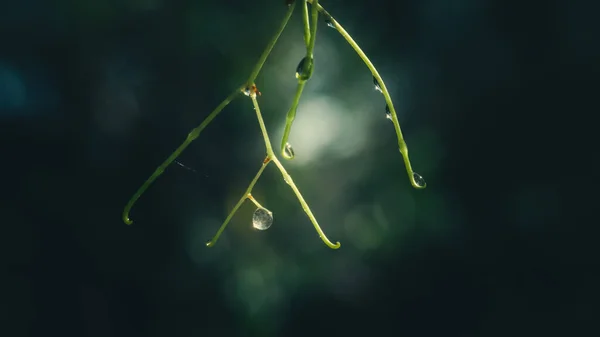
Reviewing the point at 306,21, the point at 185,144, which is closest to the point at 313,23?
the point at 306,21

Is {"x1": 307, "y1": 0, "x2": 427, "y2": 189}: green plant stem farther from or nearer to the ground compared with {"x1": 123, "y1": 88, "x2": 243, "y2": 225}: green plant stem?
farther from the ground

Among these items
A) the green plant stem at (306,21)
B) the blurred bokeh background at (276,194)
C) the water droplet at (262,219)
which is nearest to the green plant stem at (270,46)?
the green plant stem at (306,21)

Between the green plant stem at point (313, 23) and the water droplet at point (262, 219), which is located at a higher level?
the green plant stem at point (313, 23)

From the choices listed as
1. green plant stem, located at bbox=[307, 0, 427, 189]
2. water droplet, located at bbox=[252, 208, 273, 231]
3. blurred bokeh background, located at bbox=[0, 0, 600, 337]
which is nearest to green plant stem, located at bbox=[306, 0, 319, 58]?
green plant stem, located at bbox=[307, 0, 427, 189]

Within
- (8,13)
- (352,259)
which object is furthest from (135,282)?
(8,13)

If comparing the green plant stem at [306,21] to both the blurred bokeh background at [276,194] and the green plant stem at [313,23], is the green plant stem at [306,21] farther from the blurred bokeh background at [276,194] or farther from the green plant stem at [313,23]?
the blurred bokeh background at [276,194]

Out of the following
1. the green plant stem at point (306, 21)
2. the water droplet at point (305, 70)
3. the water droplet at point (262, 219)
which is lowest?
the water droplet at point (262, 219)

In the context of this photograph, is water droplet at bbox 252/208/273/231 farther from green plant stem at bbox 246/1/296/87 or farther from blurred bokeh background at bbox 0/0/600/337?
blurred bokeh background at bbox 0/0/600/337

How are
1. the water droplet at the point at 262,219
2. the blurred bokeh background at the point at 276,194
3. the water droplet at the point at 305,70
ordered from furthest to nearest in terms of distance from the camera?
the blurred bokeh background at the point at 276,194
the water droplet at the point at 262,219
the water droplet at the point at 305,70

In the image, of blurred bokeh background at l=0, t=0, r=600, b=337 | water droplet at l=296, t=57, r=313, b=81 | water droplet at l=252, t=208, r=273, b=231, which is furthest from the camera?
blurred bokeh background at l=0, t=0, r=600, b=337

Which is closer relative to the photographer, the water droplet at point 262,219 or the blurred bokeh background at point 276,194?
the water droplet at point 262,219

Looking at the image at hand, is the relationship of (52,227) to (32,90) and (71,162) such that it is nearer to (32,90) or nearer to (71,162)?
(71,162)
